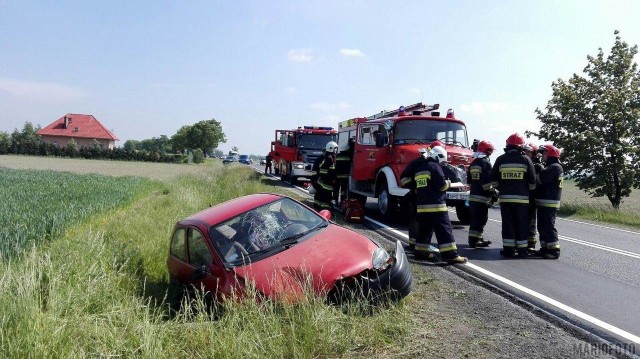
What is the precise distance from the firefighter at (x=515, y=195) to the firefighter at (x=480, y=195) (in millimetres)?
478

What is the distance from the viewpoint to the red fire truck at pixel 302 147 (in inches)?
899

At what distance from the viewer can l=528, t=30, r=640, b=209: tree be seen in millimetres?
17562

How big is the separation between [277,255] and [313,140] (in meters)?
19.1

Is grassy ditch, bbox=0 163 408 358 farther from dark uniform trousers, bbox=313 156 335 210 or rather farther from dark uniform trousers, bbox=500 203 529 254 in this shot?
dark uniform trousers, bbox=313 156 335 210

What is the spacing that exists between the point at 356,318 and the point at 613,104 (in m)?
17.6

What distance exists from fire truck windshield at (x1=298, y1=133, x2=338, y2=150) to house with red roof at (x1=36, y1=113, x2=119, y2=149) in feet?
225

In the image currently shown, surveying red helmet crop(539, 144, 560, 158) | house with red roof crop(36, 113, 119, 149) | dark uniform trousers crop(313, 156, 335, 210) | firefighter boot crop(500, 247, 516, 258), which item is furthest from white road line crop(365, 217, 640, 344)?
house with red roof crop(36, 113, 119, 149)

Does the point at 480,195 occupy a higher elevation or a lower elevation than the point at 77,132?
lower

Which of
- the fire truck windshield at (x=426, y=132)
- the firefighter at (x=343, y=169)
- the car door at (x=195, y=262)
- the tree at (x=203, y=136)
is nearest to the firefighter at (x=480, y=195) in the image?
the fire truck windshield at (x=426, y=132)

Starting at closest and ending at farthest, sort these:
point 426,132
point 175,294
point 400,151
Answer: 1. point 175,294
2. point 400,151
3. point 426,132

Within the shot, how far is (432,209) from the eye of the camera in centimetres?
704

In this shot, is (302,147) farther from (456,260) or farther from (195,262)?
(195,262)

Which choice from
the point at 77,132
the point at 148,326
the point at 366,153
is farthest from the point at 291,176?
the point at 77,132

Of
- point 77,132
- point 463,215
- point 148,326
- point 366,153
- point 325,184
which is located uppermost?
point 77,132
